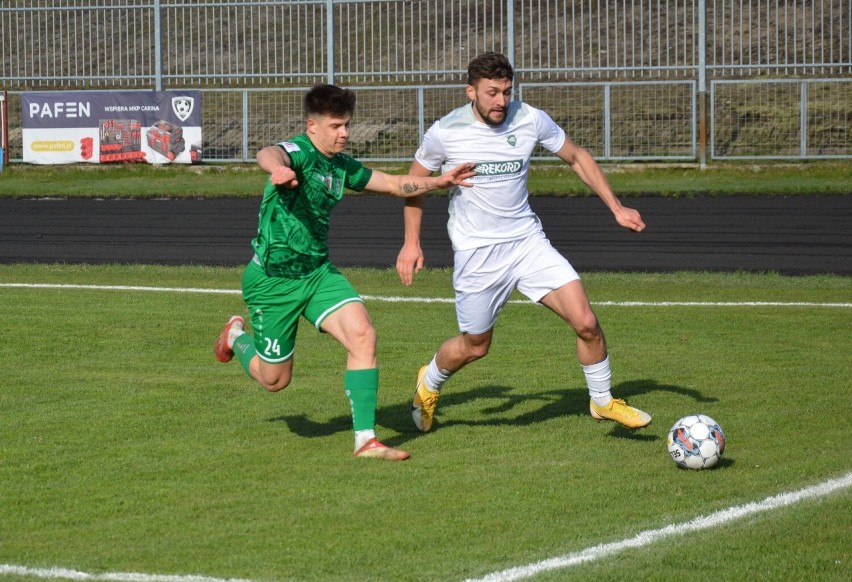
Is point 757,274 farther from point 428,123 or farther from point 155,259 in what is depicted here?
point 428,123

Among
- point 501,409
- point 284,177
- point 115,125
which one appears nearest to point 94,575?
point 284,177

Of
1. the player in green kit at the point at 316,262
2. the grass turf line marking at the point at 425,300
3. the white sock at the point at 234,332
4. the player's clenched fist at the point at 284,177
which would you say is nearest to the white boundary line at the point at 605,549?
the player in green kit at the point at 316,262

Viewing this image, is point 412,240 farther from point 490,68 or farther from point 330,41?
point 330,41

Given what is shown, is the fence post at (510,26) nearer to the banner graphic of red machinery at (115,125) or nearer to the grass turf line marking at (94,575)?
the banner graphic of red machinery at (115,125)

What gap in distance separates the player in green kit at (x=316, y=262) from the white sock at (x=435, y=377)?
836 millimetres

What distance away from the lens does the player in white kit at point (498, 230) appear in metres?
7.78

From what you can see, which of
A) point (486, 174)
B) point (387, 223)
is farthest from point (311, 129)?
point (387, 223)

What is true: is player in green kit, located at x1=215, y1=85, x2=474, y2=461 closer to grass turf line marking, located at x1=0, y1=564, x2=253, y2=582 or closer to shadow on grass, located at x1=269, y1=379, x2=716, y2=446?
shadow on grass, located at x1=269, y1=379, x2=716, y2=446

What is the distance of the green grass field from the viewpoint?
543 cm

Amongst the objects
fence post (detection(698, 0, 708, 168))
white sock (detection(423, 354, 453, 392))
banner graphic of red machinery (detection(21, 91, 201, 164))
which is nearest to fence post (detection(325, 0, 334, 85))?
banner graphic of red machinery (detection(21, 91, 201, 164))

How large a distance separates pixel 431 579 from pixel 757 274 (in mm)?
11523

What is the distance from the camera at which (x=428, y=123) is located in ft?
89.5

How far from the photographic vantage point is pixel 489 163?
7.87 metres

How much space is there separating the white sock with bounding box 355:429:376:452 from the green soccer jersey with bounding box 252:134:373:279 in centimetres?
97
